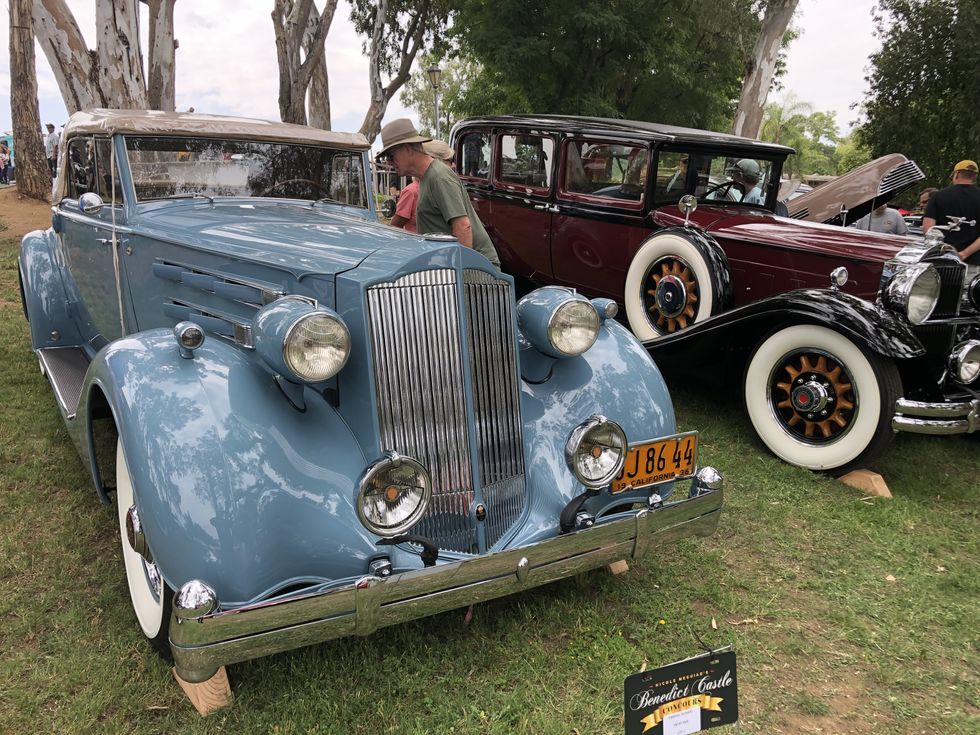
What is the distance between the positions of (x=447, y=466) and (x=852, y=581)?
1881mm

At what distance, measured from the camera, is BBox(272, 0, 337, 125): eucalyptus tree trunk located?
40.2 ft

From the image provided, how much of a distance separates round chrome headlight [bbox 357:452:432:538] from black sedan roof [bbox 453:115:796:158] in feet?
13.6

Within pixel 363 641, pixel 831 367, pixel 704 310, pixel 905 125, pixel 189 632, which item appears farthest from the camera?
pixel 905 125

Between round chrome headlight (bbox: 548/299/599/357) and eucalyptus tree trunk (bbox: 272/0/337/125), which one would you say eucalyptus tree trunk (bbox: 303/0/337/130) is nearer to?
eucalyptus tree trunk (bbox: 272/0/337/125)

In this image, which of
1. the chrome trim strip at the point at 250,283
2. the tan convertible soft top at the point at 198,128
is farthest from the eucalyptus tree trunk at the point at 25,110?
the chrome trim strip at the point at 250,283

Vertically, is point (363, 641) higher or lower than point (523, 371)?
lower

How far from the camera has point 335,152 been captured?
3.85m

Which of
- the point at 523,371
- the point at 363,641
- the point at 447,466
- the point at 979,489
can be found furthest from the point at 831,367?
the point at 363,641

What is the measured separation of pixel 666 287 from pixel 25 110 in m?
11.5

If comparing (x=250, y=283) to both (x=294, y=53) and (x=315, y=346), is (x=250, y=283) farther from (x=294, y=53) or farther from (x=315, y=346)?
(x=294, y=53)

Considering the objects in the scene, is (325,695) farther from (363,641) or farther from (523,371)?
(523,371)

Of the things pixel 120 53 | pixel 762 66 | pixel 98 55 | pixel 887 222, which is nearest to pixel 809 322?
pixel 887 222

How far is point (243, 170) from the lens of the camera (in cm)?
357

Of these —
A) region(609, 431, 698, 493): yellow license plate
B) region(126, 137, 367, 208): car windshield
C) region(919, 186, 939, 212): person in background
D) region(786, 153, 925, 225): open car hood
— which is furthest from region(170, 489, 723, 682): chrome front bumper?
region(919, 186, 939, 212): person in background
